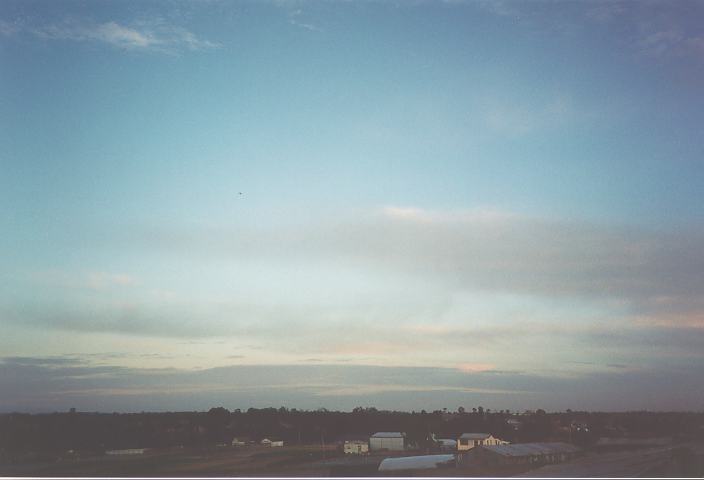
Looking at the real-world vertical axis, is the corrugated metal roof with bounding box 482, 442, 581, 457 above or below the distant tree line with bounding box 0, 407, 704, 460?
below

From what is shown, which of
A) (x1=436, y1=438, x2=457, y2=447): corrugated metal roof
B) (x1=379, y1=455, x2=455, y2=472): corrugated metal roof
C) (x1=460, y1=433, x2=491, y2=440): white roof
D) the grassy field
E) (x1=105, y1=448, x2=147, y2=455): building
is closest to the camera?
the grassy field

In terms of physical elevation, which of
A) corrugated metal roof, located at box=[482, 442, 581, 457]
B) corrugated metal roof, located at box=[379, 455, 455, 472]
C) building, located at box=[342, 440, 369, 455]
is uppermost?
building, located at box=[342, 440, 369, 455]

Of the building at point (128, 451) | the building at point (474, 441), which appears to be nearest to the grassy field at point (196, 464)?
the building at point (128, 451)

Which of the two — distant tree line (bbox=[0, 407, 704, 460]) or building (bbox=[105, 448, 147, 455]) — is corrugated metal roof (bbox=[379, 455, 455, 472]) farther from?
building (bbox=[105, 448, 147, 455])

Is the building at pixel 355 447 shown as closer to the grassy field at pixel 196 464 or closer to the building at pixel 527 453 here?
the grassy field at pixel 196 464

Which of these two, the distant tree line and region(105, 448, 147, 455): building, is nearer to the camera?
region(105, 448, 147, 455): building

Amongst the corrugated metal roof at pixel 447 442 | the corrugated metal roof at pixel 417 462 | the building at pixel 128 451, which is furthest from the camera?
the corrugated metal roof at pixel 447 442

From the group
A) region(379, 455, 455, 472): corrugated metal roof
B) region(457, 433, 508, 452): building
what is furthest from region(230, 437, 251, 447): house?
region(457, 433, 508, 452): building
